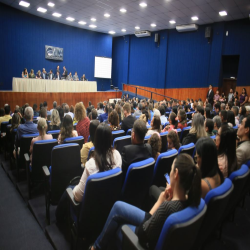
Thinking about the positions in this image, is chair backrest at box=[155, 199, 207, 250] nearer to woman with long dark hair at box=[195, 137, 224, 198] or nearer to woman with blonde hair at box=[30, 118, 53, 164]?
woman with long dark hair at box=[195, 137, 224, 198]

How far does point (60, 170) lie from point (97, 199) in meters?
0.89

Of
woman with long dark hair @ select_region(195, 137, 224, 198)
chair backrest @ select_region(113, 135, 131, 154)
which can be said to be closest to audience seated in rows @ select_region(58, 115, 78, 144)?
chair backrest @ select_region(113, 135, 131, 154)

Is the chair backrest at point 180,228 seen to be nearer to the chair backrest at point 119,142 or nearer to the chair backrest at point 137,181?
the chair backrest at point 137,181

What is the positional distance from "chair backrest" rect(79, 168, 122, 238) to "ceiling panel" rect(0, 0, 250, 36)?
8374 millimetres

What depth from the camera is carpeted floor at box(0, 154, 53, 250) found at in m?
2.06

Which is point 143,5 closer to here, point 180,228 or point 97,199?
point 97,199

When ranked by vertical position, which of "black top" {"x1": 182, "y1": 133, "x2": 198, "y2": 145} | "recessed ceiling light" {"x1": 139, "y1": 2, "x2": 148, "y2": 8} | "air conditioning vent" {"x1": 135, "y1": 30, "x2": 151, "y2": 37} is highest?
"air conditioning vent" {"x1": 135, "y1": 30, "x2": 151, "y2": 37}

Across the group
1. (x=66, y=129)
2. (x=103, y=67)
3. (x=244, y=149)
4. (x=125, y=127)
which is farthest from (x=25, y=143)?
(x=103, y=67)

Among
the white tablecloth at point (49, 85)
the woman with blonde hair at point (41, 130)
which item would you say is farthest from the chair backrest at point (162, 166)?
the white tablecloth at point (49, 85)

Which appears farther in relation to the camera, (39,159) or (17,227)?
(39,159)

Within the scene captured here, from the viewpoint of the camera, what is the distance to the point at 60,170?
239 cm

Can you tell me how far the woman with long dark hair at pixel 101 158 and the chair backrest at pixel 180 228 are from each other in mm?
827

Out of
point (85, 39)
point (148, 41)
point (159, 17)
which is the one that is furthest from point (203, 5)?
point (85, 39)

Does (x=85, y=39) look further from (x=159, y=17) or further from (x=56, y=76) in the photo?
(x=159, y=17)
